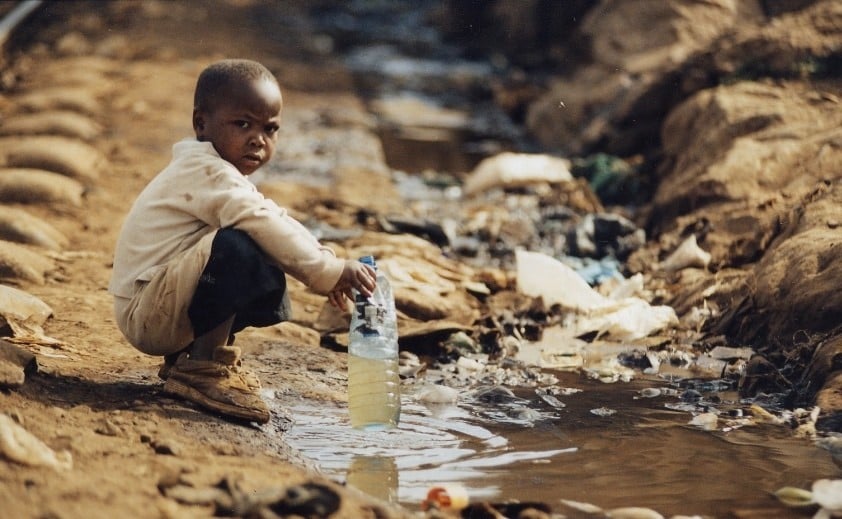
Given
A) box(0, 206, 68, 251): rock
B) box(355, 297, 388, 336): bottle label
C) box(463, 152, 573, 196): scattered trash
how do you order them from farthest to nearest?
box(463, 152, 573, 196): scattered trash, box(0, 206, 68, 251): rock, box(355, 297, 388, 336): bottle label

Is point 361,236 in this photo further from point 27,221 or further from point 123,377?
point 123,377

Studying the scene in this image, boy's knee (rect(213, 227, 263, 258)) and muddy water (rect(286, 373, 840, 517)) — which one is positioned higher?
boy's knee (rect(213, 227, 263, 258))

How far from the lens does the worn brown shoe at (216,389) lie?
3.49 meters

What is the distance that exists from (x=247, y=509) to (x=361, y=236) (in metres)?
4.15

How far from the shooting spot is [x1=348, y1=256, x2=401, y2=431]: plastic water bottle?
3820mm

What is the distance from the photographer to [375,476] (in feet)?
10.8

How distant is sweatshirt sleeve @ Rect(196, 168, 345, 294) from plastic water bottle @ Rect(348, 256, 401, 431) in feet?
0.96

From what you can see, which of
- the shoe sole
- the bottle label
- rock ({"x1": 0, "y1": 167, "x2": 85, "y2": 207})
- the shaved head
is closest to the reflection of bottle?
the shoe sole

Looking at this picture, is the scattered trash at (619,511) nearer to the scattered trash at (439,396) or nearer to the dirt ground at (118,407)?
the dirt ground at (118,407)

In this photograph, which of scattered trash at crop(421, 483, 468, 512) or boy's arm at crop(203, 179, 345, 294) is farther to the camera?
boy's arm at crop(203, 179, 345, 294)

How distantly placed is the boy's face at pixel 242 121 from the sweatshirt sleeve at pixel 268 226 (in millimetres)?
108

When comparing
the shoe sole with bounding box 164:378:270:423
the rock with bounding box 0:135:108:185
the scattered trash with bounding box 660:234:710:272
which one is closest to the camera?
the shoe sole with bounding box 164:378:270:423

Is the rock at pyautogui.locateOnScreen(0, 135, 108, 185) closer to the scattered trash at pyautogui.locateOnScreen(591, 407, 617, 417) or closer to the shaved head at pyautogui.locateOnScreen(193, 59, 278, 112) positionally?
the shaved head at pyautogui.locateOnScreen(193, 59, 278, 112)

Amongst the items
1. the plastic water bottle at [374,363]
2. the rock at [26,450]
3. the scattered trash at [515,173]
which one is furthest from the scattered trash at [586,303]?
the rock at [26,450]
